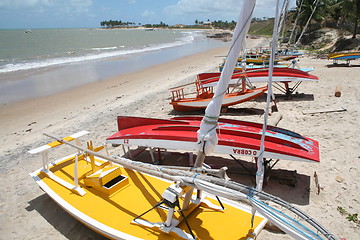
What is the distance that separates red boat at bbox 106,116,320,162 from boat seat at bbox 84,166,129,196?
1569 mm

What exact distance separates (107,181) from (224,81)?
3.43m

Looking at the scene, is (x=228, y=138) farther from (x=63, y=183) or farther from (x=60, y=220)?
(x=60, y=220)

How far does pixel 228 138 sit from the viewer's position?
23.0ft

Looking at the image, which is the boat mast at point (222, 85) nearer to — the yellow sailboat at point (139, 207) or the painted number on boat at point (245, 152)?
the yellow sailboat at point (139, 207)

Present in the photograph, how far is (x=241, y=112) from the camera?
12352 mm

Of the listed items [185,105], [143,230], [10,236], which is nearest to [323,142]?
[185,105]

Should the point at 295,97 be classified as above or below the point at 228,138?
below

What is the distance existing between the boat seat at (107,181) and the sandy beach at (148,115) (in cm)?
91

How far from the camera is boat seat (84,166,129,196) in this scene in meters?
5.71

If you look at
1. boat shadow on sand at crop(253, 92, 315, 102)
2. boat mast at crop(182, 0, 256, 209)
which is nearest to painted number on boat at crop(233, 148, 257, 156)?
boat mast at crop(182, 0, 256, 209)

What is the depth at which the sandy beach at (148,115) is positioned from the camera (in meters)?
5.92

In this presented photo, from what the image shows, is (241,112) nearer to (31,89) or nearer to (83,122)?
(83,122)

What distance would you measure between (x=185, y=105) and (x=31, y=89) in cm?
1291

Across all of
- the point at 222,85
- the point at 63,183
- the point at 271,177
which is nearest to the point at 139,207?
the point at 63,183
